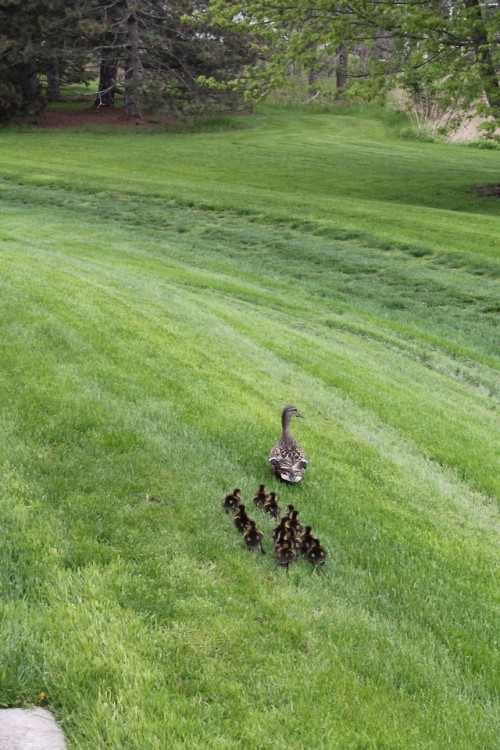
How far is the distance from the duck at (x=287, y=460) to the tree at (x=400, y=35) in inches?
691

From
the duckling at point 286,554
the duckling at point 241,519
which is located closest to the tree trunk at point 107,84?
the duckling at point 241,519

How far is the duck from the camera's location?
20.1 ft

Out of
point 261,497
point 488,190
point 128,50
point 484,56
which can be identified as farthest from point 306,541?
point 128,50

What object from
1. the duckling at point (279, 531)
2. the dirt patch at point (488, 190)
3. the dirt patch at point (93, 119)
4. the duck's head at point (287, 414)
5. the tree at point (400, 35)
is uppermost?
the tree at point (400, 35)

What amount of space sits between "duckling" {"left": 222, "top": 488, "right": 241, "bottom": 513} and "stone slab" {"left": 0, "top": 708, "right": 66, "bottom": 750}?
7.23 ft

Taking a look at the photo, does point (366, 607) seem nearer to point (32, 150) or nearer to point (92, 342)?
point (92, 342)

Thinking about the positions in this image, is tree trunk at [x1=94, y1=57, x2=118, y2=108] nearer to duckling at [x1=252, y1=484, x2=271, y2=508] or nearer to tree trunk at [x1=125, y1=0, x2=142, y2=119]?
tree trunk at [x1=125, y1=0, x2=142, y2=119]

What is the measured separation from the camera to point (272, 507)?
18.2 feet

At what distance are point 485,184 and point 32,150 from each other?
19.2 meters

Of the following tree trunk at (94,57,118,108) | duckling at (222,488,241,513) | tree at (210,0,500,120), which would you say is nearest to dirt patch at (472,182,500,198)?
tree at (210,0,500,120)

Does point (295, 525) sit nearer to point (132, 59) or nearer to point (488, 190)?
point (488, 190)

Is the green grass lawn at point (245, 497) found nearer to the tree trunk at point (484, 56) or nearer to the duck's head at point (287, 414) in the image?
the duck's head at point (287, 414)

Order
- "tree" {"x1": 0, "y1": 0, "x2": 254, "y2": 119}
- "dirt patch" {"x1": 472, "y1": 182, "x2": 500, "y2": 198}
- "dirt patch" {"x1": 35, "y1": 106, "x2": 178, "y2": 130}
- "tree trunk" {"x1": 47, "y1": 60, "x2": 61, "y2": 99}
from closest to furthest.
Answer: "dirt patch" {"x1": 472, "y1": 182, "x2": 500, "y2": 198}
"tree" {"x1": 0, "y1": 0, "x2": 254, "y2": 119}
"dirt patch" {"x1": 35, "y1": 106, "x2": 178, "y2": 130}
"tree trunk" {"x1": 47, "y1": 60, "x2": 61, "y2": 99}

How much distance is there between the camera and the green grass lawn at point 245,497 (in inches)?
146
